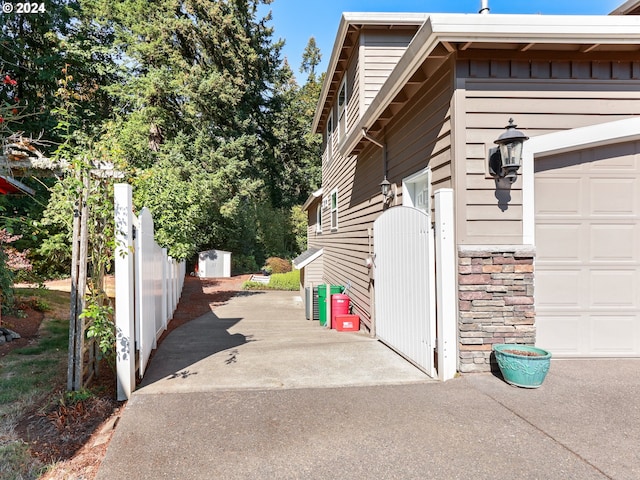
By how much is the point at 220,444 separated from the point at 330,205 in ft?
30.6

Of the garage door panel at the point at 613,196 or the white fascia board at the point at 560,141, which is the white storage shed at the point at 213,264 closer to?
the white fascia board at the point at 560,141

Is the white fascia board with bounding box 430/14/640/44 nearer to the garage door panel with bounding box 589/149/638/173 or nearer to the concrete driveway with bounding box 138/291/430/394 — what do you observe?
the garage door panel with bounding box 589/149/638/173

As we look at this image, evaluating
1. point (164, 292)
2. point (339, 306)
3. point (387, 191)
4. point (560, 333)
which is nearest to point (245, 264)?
point (339, 306)

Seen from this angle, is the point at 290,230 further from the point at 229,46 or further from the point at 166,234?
the point at 166,234

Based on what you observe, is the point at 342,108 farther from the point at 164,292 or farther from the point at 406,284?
the point at 406,284

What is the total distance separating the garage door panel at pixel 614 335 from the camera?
418 cm

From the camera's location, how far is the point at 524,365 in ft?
11.3

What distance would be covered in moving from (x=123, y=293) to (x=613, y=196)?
17.3ft

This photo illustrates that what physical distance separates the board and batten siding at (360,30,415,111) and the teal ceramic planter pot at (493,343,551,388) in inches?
231

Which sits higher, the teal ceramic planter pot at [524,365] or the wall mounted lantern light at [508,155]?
the wall mounted lantern light at [508,155]

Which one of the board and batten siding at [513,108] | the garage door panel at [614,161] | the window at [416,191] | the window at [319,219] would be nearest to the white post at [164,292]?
the window at [416,191]

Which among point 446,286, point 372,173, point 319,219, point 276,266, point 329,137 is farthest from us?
point 276,266

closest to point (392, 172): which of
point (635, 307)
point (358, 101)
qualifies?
point (358, 101)

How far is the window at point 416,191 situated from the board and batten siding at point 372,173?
0.34ft
